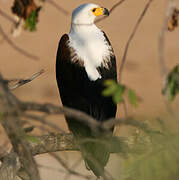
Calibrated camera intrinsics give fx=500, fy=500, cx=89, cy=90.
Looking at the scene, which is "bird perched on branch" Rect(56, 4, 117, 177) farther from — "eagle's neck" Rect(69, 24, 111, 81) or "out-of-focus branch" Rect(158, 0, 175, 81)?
"out-of-focus branch" Rect(158, 0, 175, 81)

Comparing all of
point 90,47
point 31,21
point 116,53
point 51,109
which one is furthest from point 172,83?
point 116,53

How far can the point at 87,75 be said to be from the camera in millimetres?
3543

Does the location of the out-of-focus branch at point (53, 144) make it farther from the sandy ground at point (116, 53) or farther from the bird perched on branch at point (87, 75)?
the sandy ground at point (116, 53)

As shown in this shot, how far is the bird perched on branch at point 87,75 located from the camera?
140 inches

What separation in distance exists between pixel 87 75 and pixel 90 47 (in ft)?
0.67

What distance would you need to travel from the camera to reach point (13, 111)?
163 cm

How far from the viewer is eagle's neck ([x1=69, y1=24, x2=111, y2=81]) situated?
3547 mm

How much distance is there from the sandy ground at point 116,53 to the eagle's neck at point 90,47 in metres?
3.38

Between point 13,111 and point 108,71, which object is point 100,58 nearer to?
point 108,71

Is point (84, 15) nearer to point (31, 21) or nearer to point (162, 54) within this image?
point (31, 21)

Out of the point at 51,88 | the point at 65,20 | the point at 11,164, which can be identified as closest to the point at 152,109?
the point at 51,88

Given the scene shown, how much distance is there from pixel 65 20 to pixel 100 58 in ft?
29.2

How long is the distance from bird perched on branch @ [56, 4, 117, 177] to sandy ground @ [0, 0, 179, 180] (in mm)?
3179

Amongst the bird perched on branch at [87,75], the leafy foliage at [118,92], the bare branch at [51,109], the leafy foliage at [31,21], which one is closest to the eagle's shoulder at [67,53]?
the bird perched on branch at [87,75]
